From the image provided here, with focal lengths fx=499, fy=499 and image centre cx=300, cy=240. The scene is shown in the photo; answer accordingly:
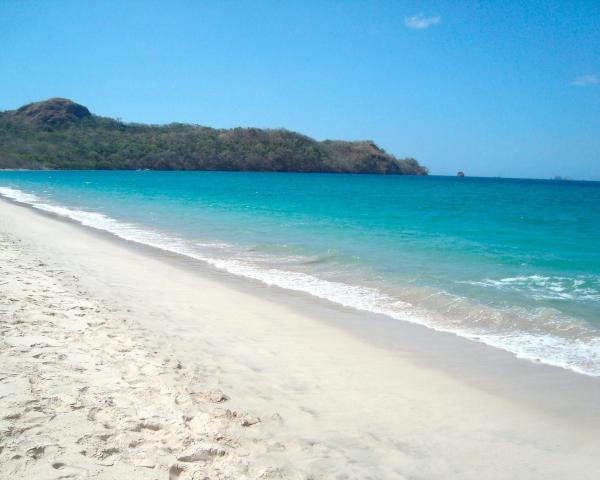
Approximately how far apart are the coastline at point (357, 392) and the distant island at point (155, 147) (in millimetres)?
97391

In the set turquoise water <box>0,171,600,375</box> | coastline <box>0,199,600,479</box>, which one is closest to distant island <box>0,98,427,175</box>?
turquoise water <box>0,171,600,375</box>

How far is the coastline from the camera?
3.28m

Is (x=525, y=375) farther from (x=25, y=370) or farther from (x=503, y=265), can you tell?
(x=503, y=265)

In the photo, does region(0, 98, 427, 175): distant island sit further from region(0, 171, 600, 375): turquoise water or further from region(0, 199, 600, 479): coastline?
region(0, 199, 600, 479): coastline

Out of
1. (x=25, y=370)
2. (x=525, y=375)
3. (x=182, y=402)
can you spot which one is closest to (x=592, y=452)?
(x=525, y=375)

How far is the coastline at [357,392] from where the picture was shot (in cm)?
328

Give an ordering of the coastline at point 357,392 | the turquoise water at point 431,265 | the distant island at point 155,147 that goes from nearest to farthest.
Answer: the coastline at point 357,392 < the turquoise water at point 431,265 < the distant island at point 155,147

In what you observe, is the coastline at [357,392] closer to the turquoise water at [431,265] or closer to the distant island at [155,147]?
the turquoise water at [431,265]

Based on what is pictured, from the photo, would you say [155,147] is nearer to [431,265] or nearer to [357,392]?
[431,265]

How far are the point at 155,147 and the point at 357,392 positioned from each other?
12352cm

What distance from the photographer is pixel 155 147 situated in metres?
120

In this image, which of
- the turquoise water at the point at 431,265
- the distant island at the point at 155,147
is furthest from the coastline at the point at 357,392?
the distant island at the point at 155,147

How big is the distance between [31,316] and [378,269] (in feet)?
22.6

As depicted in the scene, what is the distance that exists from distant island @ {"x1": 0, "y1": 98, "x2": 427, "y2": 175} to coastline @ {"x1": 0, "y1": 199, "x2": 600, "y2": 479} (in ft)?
320
